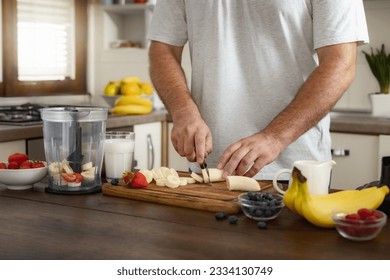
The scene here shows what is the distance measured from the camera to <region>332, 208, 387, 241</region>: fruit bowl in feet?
3.31

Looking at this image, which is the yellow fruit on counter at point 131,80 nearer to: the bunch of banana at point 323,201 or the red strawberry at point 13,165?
the red strawberry at point 13,165

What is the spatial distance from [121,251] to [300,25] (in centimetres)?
103

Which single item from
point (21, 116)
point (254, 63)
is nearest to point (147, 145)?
point (21, 116)

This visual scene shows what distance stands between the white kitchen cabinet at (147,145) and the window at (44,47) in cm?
76

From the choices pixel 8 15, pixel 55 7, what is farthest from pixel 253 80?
pixel 55 7

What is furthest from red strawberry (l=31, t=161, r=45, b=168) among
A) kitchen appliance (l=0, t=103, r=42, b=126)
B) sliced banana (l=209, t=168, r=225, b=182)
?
kitchen appliance (l=0, t=103, r=42, b=126)

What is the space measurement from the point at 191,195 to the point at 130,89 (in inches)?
82.6

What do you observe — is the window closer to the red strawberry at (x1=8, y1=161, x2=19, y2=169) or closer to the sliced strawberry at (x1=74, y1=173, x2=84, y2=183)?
the red strawberry at (x1=8, y1=161, x2=19, y2=169)

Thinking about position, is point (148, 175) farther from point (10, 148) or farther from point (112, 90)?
point (112, 90)

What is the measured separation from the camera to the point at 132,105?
3234 mm

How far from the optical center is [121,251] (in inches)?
38.2

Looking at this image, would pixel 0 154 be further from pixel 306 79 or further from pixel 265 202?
pixel 265 202
